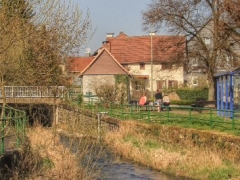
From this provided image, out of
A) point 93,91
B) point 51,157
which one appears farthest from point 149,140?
point 93,91

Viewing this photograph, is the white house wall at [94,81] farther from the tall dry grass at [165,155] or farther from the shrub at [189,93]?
the tall dry grass at [165,155]

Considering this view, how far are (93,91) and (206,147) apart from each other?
25.6 m

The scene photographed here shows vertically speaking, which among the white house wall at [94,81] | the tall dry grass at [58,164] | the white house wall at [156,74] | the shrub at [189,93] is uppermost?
the white house wall at [156,74]

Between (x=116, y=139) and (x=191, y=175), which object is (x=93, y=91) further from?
(x=191, y=175)

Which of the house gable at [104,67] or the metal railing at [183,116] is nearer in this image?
the metal railing at [183,116]

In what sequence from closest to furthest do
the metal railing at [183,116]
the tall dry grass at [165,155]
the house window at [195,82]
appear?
1. the tall dry grass at [165,155]
2. the metal railing at [183,116]
3. the house window at [195,82]

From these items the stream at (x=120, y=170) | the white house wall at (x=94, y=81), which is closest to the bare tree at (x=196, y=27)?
the white house wall at (x=94, y=81)

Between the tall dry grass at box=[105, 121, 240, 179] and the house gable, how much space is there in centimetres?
2701

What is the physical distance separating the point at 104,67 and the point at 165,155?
34.4 meters

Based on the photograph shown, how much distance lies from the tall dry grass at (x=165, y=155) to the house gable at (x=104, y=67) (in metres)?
27.0

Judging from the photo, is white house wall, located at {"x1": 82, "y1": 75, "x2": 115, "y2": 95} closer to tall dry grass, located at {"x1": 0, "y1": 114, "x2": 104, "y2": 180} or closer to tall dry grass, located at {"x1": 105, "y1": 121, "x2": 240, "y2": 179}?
tall dry grass, located at {"x1": 105, "y1": 121, "x2": 240, "y2": 179}

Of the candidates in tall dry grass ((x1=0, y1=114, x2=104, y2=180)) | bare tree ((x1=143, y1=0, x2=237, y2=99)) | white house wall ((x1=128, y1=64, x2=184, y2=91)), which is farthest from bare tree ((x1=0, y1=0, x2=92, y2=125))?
white house wall ((x1=128, y1=64, x2=184, y2=91))

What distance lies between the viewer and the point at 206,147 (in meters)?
20.0

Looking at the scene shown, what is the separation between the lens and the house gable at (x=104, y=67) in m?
53.2
